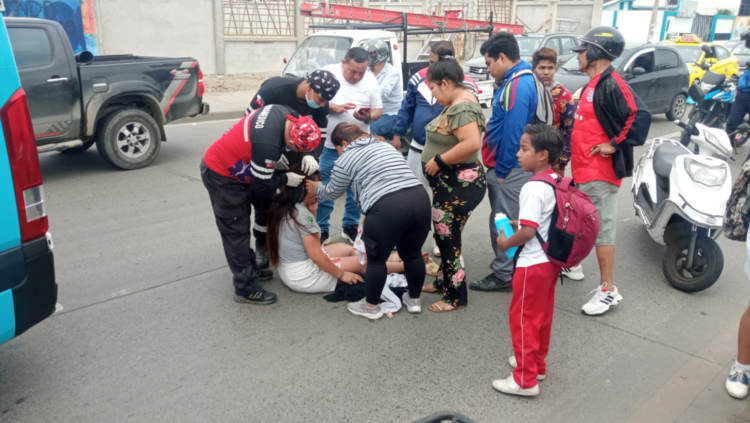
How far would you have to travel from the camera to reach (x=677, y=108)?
13.0 meters

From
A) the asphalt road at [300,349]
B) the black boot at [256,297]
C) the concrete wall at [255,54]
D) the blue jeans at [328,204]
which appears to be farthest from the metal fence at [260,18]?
the black boot at [256,297]

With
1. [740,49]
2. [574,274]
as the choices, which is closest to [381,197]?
[574,274]

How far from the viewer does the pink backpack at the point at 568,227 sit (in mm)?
2945

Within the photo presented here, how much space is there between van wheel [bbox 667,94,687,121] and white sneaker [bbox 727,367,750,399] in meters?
10.9

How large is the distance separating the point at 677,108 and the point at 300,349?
12.3 metres

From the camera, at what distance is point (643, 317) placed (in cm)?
420

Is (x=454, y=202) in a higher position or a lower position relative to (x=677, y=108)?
higher

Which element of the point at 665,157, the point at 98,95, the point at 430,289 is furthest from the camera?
the point at 98,95

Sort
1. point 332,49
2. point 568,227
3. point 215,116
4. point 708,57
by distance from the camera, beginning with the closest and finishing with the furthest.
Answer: point 568,227, point 332,49, point 215,116, point 708,57

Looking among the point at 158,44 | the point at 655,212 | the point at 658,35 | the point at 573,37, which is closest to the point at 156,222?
the point at 655,212

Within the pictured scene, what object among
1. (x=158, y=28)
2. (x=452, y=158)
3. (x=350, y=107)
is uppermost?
(x=158, y=28)

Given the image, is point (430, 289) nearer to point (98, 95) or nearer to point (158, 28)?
point (98, 95)

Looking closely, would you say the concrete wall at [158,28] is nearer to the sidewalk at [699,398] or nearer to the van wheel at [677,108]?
the van wheel at [677,108]

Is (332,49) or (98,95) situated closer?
(98,95)
